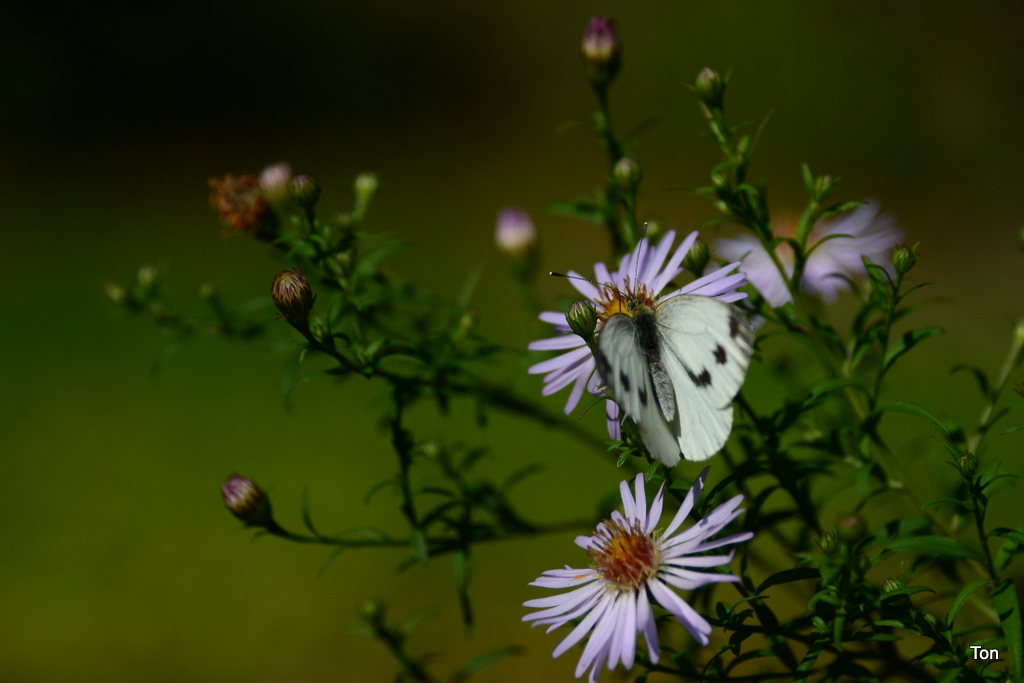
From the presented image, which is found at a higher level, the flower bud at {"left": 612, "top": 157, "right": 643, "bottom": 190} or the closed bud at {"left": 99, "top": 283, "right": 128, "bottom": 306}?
the flower bud at {"left": 612, "top": 157, "right": 643, "bottom": 190}

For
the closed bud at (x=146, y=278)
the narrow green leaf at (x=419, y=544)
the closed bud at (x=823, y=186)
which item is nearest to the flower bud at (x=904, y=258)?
the closed bud at (x=823, y=186)

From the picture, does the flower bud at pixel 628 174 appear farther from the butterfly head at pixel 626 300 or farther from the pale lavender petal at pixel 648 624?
the pale lavender petal at pixel 648 624

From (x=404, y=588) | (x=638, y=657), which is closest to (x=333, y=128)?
(x=404, y=588)

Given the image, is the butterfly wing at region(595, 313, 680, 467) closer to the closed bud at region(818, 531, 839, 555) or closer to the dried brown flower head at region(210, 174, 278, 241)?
the closed bud at region(818, 531, 839, 555)

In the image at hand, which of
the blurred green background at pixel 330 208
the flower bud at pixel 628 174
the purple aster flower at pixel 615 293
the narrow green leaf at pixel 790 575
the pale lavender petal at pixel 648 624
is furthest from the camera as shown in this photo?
the blurred green background at pixel 330 208

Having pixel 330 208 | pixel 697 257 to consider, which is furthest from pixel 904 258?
pixel 330 208

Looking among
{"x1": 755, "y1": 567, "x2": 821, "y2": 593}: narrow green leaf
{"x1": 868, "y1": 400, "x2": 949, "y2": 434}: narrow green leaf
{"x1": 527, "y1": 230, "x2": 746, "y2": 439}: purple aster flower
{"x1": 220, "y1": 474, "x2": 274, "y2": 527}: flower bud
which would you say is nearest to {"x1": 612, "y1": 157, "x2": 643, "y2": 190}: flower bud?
{"x1": 527, "y1": 230, "x2": 746, "y2": 439}: purple aster flower

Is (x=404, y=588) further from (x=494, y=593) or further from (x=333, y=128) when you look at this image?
(x=333, y=128)
